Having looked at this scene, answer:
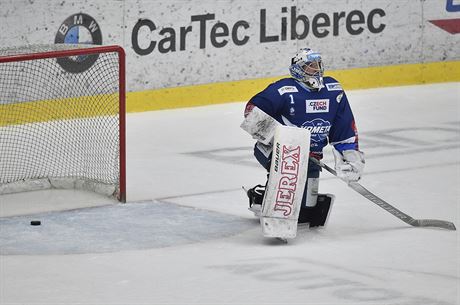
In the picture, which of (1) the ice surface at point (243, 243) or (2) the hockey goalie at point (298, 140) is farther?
(2) the hockey goalie at point (298, 140)

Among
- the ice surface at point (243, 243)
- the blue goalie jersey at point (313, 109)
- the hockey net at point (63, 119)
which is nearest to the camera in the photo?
the ice surface at point (243, 243)

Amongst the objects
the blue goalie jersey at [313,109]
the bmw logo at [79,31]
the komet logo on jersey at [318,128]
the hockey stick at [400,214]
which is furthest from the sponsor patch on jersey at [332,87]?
the bmw logo at [79,31]

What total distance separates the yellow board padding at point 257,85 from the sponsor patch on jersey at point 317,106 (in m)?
4.13

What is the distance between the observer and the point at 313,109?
772cm

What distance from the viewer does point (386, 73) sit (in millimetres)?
13156

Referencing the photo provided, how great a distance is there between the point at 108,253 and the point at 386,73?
20.8ft

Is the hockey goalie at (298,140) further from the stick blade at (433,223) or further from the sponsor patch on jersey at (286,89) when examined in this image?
the stick blade at (433,223)

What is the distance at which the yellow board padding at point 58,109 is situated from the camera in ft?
32.8

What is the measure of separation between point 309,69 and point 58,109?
3.13 metres

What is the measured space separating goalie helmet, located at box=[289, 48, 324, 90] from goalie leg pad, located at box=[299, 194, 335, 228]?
2.04 ft

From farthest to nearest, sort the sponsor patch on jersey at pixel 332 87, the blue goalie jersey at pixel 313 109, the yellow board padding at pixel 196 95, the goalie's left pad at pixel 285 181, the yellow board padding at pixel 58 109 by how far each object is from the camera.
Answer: the yellow board padding at pixel 196 95 < the yellow board padding at pixel 58 109 < the sponsor patch on jersey at pixel 332 87 < the blue goalie jersey at pixel 313 109 < the goalie's left pad at pixel 285 181

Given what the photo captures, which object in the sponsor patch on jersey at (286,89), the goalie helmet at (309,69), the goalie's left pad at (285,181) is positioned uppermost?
the goalie helmet at (309,69)

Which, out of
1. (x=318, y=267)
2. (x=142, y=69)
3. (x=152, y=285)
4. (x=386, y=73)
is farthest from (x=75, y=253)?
(x=386, y=73)

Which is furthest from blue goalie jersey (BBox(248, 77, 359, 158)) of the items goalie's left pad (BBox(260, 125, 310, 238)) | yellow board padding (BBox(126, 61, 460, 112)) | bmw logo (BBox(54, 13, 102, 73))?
yellow board padding (BBox(126, 61, 460, 112))
